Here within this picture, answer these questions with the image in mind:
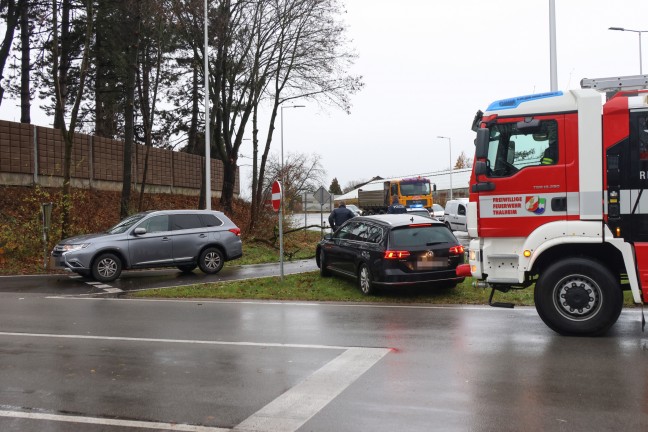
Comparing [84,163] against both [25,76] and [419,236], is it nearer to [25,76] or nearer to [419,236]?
[25,76]

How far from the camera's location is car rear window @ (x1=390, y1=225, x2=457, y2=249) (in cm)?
1162

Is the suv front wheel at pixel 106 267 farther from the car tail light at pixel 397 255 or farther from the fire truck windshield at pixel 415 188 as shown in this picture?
the fire truck windshield at pixel 415 188

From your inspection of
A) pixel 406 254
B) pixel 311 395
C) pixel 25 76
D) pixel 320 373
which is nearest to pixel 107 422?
pixel 311 395

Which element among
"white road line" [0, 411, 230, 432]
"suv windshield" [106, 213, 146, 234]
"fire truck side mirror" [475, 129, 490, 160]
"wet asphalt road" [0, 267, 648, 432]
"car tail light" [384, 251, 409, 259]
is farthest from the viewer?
"suv windshield" [106, 213, 146, 234]

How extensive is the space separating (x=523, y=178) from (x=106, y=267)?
11.0 metres

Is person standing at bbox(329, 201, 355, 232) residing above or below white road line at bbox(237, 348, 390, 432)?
above

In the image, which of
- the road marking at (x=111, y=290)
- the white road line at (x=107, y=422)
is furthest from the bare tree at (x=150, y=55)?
the white road line at (x=107, y=422)

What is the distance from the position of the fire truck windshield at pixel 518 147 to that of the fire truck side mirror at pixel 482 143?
12cm

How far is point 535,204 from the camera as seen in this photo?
27.5 feet

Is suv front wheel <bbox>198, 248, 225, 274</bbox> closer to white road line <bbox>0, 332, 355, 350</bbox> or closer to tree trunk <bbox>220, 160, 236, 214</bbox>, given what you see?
white road line <bbox>0, 332, 355, 350</bbox>

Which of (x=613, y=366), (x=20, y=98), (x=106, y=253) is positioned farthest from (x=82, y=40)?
(x=613, y=366)

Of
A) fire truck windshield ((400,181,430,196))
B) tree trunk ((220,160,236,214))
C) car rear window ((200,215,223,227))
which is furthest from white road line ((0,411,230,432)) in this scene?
fire truck windshield ((400,181,430,196))

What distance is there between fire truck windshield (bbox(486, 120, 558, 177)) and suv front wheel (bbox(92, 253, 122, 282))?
10487mm

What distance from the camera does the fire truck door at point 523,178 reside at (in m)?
8.26
